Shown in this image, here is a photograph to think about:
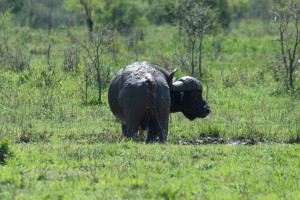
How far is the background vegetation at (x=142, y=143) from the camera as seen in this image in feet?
27.7

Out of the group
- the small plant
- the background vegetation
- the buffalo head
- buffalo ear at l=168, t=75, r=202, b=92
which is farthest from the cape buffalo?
the small plant

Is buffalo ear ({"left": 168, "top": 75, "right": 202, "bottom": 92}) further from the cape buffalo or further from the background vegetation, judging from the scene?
the background vegetation

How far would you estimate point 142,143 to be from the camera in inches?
448

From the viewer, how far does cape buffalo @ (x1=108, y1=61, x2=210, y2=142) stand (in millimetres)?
11438

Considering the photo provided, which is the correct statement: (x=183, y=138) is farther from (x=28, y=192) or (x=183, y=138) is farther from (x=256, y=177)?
(x=28, y=192)

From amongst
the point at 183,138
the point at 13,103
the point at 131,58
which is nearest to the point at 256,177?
the point at 183,138

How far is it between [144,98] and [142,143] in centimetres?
75

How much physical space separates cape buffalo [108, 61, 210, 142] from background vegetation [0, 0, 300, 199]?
1.52 feet

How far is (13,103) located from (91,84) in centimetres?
324

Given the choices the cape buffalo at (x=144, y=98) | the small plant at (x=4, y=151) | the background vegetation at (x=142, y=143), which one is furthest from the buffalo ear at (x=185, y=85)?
the small plant at (x=4, y=151)

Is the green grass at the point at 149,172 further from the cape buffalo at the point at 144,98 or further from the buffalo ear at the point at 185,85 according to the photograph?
the buffalo ear at the point at 185,85

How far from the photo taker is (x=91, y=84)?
1891cm

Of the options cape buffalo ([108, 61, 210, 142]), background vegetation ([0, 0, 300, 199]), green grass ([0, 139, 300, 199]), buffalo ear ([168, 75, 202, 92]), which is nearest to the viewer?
green grass ([0, 139, 300, 199])

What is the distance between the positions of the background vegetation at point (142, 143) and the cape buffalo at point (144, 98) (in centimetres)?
46
